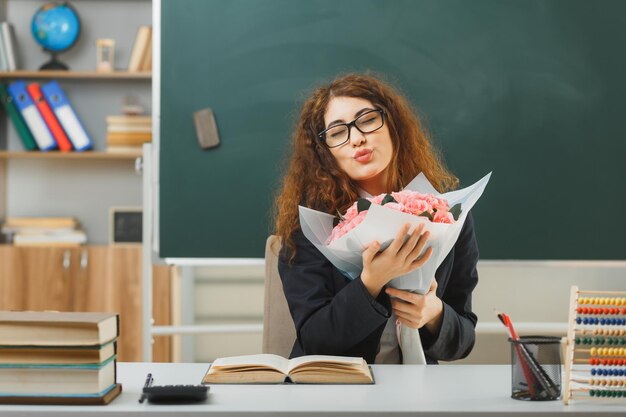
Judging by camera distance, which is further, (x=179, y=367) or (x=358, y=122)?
(x=358, y=122)

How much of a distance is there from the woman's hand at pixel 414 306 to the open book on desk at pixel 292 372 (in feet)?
0.81

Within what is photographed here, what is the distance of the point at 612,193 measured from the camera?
3098mm

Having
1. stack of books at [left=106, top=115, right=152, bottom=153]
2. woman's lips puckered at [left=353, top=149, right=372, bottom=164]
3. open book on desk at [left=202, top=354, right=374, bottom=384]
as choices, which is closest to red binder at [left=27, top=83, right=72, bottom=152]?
stack of books at [left=106, top=115, right=152, bottom=153]

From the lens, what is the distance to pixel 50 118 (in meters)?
4.17

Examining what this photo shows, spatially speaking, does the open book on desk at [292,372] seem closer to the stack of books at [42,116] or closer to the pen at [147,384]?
the pen at [147,384]

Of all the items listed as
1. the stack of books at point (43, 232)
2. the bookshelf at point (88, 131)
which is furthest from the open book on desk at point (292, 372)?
the bookshelf at point (88, 131)

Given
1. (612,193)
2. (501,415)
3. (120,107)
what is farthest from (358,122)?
(120,107)

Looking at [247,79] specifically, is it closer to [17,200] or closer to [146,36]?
[146,36]

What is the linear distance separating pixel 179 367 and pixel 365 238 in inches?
16.1

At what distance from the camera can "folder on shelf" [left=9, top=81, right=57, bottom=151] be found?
4129 millimetres

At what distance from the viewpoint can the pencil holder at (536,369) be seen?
1245 mm

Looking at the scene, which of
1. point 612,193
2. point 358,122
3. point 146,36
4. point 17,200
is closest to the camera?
point 358,122

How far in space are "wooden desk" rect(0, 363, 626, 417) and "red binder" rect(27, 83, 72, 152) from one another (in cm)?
287

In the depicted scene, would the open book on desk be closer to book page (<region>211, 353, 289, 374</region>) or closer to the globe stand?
book page (<region>211, 353, 289, 374</region>)
